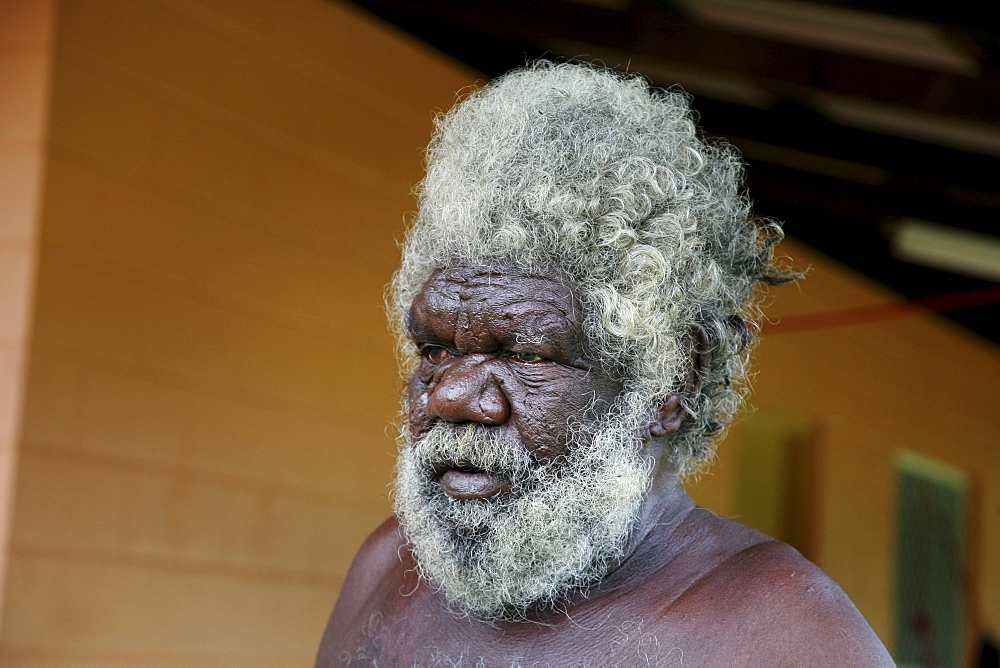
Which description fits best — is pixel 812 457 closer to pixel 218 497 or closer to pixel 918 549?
pixel 918 549

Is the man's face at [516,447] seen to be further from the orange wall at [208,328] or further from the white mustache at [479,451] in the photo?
the orange wall at [208,328]

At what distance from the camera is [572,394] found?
1644mm

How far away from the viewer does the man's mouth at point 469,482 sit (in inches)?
64.4

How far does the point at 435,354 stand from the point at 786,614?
62 cm

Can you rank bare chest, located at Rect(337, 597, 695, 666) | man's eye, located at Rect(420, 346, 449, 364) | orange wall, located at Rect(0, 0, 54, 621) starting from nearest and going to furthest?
bare chest, located at Rect(337, 597, 695, 666), man's eye, located at Rect(420, 346, 449, 364), orange wall, located at Rect(0, 0, 54, 621)

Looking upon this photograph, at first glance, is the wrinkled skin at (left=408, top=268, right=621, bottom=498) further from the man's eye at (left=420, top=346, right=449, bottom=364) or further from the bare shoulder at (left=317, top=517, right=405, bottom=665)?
the bare shoulder at (left=317, top=517, right=405, bottom=665)

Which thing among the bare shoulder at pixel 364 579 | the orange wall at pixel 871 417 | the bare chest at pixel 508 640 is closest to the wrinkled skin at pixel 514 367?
the bare chest at pixel 508 640

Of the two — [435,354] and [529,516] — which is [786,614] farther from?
[435,354]

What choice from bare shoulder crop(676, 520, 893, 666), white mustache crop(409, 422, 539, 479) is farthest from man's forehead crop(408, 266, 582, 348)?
bare shoulder crop(676, 520, 893, 666)

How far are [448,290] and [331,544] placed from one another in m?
2.85

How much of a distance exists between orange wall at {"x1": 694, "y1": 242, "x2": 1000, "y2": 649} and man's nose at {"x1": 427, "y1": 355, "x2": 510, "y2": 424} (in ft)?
15.1

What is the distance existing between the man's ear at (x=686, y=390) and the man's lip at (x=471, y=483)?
248 millimetres

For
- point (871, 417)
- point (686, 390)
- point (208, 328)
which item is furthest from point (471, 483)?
point (871, 417)

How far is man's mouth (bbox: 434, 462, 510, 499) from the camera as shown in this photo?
164cm
